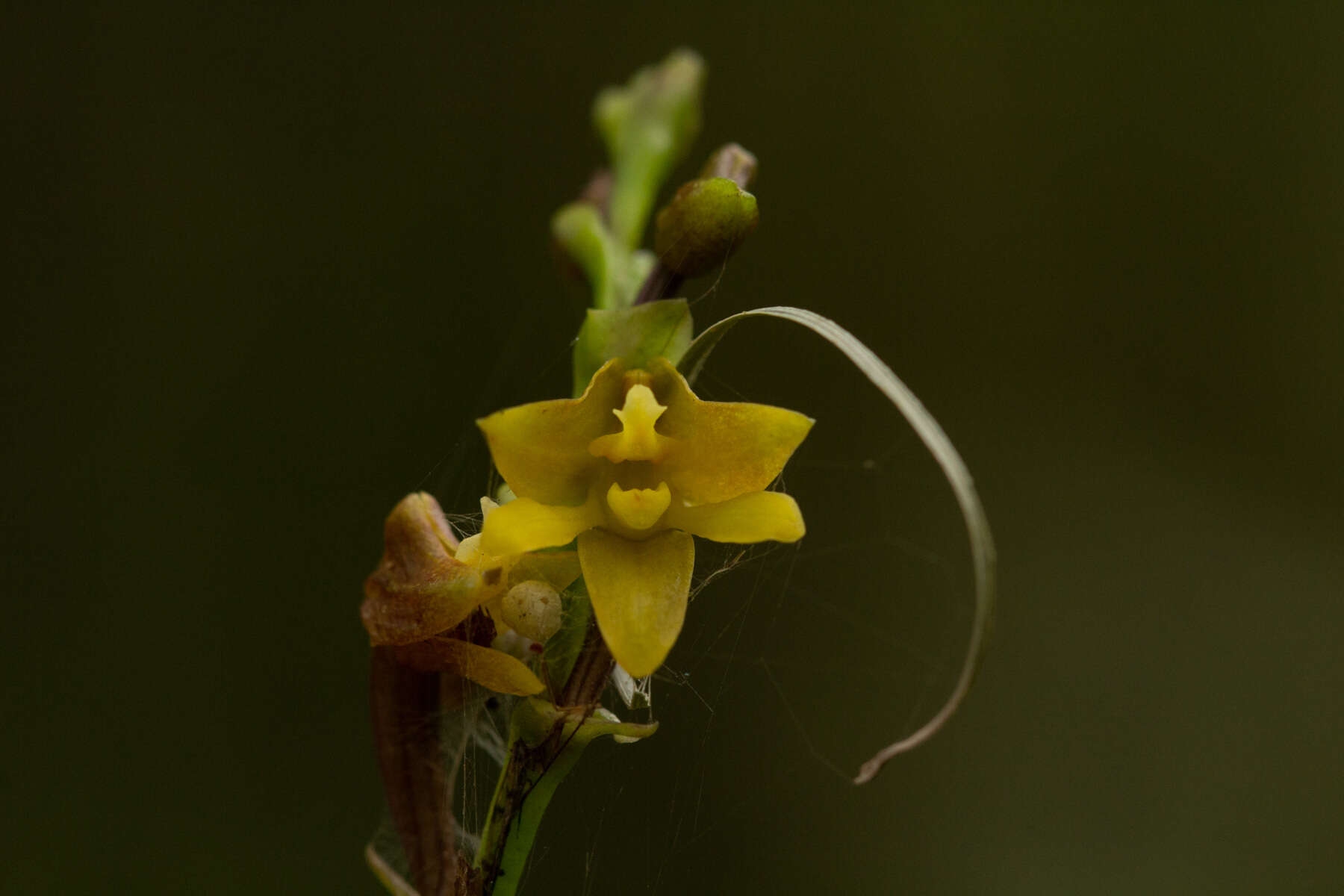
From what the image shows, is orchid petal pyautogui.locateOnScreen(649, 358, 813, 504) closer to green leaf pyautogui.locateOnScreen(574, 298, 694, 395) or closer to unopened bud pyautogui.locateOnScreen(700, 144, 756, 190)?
green leaf pyautogui.locateOnScreen(574, 298, 694, 395)

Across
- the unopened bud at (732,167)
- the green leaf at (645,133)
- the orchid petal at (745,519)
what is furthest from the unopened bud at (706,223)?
the green leaf at (645,133)

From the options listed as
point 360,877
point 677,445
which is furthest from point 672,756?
point 677,445

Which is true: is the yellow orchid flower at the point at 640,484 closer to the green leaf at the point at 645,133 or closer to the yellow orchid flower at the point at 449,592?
the yellow orchid flower at the point at 449,592

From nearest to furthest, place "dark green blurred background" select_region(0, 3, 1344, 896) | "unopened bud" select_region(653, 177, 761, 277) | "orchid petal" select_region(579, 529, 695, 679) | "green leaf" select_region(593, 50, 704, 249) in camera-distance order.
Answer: "orchid petal" select_region(579, 529, 695, 679) → "unopened bud" select_region(653, 177, 761, 277) → "green leaf" select_region(593, 50, 704, 249) → "dark green blurred background" select_region(0, 3, 1344, 896)

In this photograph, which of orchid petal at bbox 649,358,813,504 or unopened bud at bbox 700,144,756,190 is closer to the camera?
orchid petal at bbox 649,358,813,504

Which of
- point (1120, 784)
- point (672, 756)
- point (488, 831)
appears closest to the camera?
point (488, 831)

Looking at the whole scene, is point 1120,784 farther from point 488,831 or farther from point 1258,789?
point 488,831

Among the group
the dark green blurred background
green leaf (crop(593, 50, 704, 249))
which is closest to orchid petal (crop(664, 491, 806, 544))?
green leaf (crop(593, 50, 704, 249))
